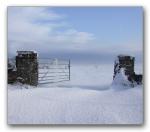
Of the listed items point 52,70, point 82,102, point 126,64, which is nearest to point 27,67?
point 52,70

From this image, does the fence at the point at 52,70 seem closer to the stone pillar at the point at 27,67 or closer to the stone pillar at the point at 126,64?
the stone pillar at the point at 27,67

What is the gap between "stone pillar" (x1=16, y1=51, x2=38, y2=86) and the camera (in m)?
5.76

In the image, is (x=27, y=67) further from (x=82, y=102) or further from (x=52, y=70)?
(x=82, y=102)

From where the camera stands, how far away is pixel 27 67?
5801mm

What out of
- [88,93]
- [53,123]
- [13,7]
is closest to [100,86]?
[88,93]

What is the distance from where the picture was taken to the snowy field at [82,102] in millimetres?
5750

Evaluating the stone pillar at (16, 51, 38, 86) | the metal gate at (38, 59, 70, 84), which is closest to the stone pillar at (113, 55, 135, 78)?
the metal gate at (38, 59, 70, 84)

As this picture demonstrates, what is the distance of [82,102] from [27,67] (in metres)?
0.58

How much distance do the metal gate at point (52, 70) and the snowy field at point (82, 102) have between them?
0.05 metres

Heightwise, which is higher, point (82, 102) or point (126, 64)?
point (126, 64)

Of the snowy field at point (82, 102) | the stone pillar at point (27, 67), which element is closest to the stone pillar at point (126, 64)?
the snowy field at point (82, 102)
